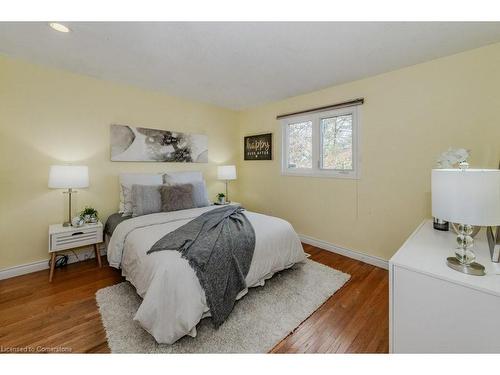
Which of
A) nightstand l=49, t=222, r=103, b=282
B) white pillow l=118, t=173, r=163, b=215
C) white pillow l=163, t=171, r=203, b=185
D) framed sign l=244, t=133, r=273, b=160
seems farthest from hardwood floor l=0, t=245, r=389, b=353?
framed sign l=244, t=133, r=273, b=160

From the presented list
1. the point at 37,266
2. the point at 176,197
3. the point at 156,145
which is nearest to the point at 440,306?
the point at 176,197

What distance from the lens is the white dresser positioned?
3.09ft

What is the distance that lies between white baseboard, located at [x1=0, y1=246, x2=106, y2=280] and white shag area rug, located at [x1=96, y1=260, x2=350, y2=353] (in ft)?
3.18

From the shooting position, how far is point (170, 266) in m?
1.49

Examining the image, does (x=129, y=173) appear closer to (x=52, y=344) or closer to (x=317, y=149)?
(x=52, y=344)

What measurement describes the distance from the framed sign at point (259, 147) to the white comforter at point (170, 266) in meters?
1.59

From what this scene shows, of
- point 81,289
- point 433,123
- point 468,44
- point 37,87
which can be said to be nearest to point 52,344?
point 81,289

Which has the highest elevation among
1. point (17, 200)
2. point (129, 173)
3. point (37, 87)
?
point (37, 87)

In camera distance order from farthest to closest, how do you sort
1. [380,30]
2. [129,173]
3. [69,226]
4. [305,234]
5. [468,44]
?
[305,234]
[129,173]
[69,226]
[468,44]
[380,30]

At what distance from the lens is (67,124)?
8.50ft

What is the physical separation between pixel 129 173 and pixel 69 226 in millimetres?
937

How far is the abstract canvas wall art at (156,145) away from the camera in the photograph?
2.96 meters

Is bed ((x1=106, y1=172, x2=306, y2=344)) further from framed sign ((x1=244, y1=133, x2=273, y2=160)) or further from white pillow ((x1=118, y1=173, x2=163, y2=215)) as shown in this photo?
framed sign ((x1=244, y1=133, x2=273, y2=160))

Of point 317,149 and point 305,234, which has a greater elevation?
point 317,149
